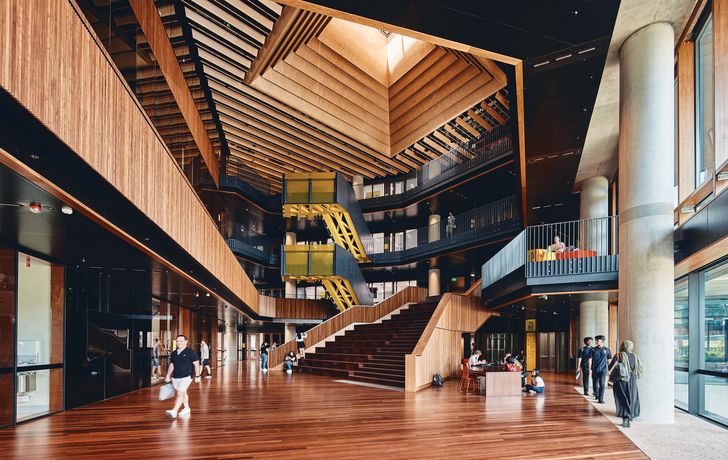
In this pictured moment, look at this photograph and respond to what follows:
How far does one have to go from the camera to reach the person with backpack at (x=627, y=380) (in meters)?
8.52

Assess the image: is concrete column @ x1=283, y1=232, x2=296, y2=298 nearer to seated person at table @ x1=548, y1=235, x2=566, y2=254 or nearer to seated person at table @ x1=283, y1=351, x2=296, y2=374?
seated person at table @ x1=283, y1=351, x2=296, y2=374

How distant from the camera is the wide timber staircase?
15.5 meters

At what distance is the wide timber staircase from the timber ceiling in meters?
7.98

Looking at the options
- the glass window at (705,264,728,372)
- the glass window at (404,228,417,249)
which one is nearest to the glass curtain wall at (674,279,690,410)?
the glass window at (705,264,728,372)

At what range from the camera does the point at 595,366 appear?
1144cm

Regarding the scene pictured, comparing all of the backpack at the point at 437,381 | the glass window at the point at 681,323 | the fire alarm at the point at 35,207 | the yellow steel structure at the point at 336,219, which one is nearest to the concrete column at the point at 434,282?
the yellow steel structure at the point at 336,219

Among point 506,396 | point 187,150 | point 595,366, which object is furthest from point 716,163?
point 187,150

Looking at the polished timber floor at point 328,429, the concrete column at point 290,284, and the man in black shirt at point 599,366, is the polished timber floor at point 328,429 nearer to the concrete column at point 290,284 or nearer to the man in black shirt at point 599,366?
the man in black shirt at point 599,366

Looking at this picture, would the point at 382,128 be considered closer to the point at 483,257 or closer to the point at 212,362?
the point at 483,257

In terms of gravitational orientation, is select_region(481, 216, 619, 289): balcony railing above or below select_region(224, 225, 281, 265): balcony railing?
below

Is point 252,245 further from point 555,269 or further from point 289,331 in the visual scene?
point 555,269

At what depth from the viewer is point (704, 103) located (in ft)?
31.9

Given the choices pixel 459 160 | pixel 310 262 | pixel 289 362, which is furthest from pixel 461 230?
pixel 289 362

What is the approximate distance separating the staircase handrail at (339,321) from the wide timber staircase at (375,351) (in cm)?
54
